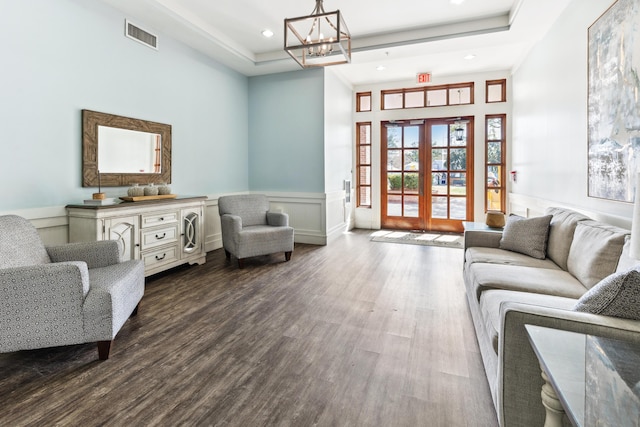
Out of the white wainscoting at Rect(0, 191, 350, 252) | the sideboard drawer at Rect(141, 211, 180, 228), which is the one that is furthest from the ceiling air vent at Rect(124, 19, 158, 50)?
the white wainscoting at Rect(0, 191, 350, 252)

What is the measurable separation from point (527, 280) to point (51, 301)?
282 cm

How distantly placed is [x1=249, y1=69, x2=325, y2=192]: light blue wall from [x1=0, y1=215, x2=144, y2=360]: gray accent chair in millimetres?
3627

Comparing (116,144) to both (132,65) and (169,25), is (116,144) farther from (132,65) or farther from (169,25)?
(169,25)

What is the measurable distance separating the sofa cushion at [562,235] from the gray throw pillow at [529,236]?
0.16 ft

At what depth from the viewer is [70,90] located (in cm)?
308

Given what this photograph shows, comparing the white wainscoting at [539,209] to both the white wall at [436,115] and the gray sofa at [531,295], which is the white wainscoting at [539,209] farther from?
the white wall at [436,115]

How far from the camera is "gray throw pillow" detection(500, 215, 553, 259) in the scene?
8.90ft

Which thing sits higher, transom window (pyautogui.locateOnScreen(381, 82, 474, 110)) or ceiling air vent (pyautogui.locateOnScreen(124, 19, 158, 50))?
transom window (pyautogui.locateOnScreen(381, 82, 474, 110))

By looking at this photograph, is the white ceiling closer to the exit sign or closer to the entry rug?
the exit sign

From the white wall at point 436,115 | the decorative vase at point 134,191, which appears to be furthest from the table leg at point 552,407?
the white wall at point 436,115

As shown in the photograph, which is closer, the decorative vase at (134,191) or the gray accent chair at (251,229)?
the decorative vase at (134,191)

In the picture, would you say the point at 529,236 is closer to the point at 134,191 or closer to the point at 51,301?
the point at 51,301

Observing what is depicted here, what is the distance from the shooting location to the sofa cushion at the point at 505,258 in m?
2.52

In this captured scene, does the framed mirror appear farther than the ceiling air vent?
No
